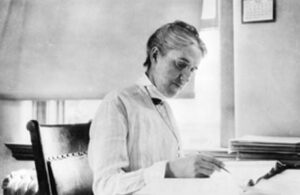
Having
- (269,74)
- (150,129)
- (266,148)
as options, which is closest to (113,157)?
(150,129)

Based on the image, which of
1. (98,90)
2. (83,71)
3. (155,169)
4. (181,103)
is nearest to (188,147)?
(181,103)

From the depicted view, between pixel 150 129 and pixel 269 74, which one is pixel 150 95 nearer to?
pixel 150 129

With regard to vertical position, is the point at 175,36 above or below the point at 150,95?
above

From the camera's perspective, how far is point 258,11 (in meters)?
1.95

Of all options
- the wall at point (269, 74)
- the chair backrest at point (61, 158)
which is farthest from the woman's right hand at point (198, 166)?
the wall at point (269, 74)

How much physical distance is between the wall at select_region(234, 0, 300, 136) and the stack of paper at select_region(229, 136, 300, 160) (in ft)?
1.01

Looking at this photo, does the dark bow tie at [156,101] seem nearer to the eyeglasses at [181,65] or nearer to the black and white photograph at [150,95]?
the black and white photograph at [150,95]

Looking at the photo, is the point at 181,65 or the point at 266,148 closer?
the point at 181,65

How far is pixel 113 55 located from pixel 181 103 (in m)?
0.48

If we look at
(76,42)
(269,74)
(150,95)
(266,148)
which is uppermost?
(76,42)

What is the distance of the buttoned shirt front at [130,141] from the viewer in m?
0.94

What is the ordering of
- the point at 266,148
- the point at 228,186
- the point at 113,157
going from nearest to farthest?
1. the point at 228,186
2. the point at 113,157
3. the point at 266,148

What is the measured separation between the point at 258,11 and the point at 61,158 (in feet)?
4.28

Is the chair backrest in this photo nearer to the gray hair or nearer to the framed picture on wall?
the gray hair
